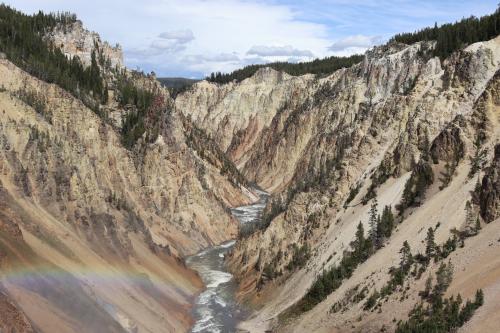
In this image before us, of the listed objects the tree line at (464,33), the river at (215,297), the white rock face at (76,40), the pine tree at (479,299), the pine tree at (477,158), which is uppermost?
the white rock face at (76,40)

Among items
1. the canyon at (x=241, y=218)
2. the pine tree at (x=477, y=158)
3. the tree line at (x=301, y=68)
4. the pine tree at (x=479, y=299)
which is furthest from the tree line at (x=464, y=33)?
the tree line at (x=301, y=68)

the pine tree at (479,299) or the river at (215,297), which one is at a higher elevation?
the pine tree at (479,299)

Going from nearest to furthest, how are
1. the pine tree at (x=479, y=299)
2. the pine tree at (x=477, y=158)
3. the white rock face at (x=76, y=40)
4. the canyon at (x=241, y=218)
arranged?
the pine tree at (x=479, y=299) < the canyon at (x=241, y=218) < the pine tree at (x=477, y=158) < the white rock face at (x=76, y=40)

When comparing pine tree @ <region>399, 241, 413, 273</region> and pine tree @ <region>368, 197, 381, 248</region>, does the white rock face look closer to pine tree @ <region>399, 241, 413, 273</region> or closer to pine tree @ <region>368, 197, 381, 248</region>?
pine tree @ <region>368, 197, 381, 248</region>

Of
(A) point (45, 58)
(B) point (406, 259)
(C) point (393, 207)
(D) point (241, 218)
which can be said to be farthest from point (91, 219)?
(A) point (45, 58)

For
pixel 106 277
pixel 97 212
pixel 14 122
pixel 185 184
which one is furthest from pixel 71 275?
pixel 185 184

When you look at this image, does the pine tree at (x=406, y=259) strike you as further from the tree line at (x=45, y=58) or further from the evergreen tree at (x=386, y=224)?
the tree line at (x=45, y=58)
